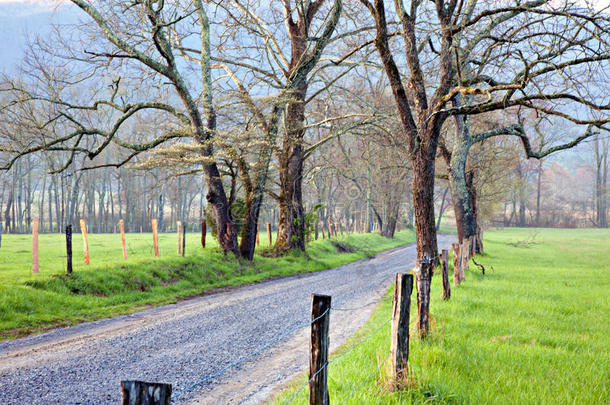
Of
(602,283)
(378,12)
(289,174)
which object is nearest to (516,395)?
(378,12)

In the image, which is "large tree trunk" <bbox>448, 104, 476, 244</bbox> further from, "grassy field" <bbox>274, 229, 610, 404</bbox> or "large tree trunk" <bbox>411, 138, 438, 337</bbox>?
"grassy field" <bbox>274, 229, 610, 404</bbox>

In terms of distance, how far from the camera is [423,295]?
227 inches

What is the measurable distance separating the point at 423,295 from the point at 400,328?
1.59 metres

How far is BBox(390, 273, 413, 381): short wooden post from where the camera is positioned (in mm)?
4297

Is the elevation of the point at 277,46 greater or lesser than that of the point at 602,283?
greater

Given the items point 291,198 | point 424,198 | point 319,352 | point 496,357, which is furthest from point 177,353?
point 291,198

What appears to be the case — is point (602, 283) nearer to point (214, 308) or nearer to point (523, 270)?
point (523, 270)

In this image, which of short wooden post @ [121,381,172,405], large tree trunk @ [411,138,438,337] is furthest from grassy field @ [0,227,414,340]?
short wooden post @ [121,381,172,405]

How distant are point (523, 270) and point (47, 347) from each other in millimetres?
16623

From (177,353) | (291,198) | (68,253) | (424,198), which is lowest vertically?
(177,353)

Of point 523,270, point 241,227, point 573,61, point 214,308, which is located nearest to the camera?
point 573,61

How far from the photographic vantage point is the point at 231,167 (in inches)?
663

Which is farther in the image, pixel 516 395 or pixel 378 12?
pixel 378 12

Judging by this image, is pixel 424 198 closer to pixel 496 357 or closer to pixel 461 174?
pixel 496 357
